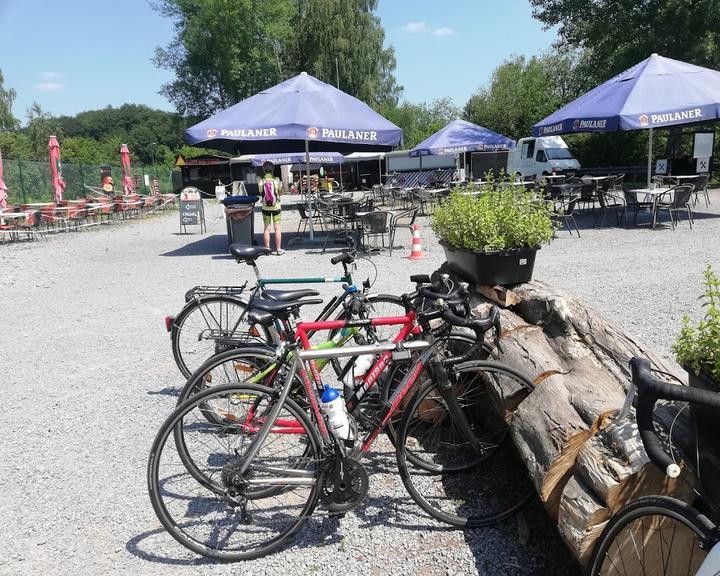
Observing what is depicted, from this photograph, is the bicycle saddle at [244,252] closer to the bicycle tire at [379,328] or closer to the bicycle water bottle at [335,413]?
the bicycle tire at [379,328]

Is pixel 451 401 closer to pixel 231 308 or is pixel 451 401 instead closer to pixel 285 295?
pixel 285 295

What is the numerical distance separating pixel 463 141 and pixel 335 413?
16.3 metres

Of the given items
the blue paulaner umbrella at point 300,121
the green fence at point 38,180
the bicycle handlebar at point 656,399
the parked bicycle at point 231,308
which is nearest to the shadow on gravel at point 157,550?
the parked bicycle at point 231,308

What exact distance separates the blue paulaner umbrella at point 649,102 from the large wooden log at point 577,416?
10.0m

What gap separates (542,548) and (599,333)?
1254 millimetres

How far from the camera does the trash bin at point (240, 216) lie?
11.9 metres

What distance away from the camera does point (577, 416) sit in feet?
8.71

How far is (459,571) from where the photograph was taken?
2652mm

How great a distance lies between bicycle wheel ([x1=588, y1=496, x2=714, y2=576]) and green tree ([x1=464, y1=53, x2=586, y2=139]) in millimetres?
35904

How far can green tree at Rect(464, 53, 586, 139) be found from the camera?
123 feet

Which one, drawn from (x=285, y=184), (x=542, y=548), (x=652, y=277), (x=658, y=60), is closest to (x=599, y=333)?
(x=542, y=548)

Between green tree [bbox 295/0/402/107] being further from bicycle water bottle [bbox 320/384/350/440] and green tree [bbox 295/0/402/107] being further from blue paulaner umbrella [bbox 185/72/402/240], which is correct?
bicycle water bottle [bbox 320/384/350/440]

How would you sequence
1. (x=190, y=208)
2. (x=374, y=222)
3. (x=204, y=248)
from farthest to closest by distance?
1. (x=190, y=208)
2. (x=204, y=248)
3. (x=374, y=222)

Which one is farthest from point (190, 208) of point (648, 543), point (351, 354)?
point (648, 543)
